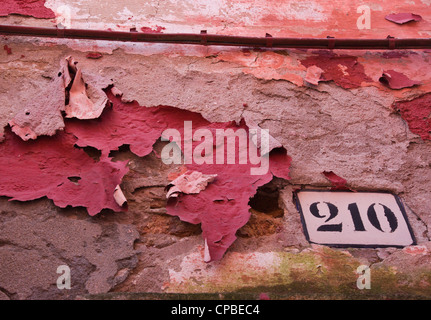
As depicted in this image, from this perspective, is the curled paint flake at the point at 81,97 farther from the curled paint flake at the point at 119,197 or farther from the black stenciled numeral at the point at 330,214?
the black stenciled numeral at the point at 330,214

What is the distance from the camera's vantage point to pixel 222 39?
99.2 inches

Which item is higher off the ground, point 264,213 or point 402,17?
point 402,17

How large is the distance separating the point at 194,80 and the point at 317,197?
92 centimetres

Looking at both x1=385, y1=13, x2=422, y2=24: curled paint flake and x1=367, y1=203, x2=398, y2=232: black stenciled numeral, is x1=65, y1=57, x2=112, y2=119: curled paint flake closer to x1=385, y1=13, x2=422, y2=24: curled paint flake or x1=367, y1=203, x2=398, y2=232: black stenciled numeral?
x1=367, y1=203, x2=398, y2=232: black stenciled numeral

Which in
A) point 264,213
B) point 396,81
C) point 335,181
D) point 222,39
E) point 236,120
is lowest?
point 264,213

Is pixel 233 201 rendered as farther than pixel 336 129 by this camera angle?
No

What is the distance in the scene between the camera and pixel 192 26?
2688 mm

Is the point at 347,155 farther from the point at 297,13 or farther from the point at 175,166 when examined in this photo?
the point at 297,13

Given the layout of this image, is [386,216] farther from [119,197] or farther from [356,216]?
[119,197]

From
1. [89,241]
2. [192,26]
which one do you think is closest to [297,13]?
[192,26]

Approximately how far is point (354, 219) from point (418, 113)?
814 mm

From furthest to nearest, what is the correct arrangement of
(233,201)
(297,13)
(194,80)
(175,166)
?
(297,13), (194,80), (175,166), (233,201)

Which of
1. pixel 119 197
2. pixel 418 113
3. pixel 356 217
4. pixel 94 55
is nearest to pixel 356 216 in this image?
pixel 356 217

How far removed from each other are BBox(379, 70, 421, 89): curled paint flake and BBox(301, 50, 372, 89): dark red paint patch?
8cm
